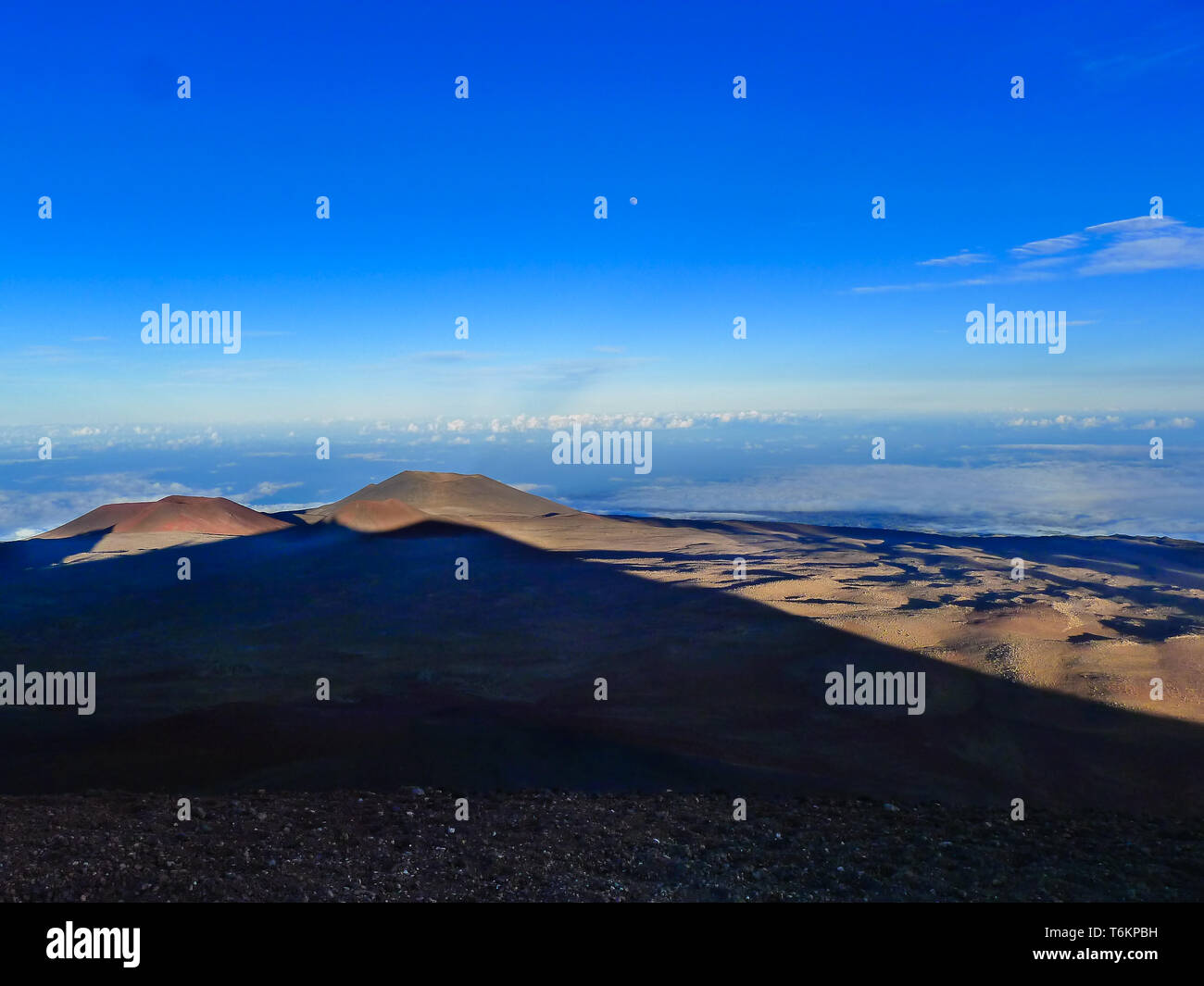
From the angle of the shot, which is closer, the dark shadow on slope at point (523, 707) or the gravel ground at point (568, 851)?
the gravel ground at point (568, 851)

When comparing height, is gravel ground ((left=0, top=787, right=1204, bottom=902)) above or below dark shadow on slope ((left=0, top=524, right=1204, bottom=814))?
above

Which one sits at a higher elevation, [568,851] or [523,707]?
[568,851]

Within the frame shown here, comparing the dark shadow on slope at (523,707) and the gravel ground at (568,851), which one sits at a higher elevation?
the gravel ground at (568,851)

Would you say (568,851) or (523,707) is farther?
(523,707)

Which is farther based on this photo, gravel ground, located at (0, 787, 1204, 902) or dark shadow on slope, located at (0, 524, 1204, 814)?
dark shadow on slope, located at (0, 524, 1204, 814)

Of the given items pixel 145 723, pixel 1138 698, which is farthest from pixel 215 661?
pixel 1138 698
